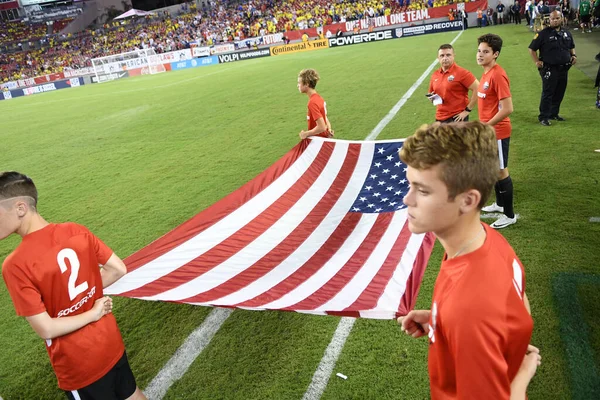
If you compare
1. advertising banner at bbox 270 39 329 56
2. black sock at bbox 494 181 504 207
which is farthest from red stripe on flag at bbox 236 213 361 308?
advertising banner at bbox 270 39 329 56

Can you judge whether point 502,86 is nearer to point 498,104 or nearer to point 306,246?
point 498,104

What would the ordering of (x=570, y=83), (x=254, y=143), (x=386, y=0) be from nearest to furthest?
(x=254, y=143) < (x=570, y=83) < (x=386, y=0)

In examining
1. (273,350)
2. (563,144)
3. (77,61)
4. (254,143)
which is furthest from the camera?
(77,61)

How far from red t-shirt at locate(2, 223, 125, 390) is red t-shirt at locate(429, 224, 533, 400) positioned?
1833mm

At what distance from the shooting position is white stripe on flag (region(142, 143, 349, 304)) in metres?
3.50

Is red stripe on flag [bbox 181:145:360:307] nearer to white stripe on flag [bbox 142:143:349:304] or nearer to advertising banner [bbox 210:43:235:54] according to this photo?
white stripe on flag [bbox 142:143:349:304]

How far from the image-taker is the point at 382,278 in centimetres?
334

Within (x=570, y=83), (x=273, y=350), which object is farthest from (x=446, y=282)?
(x=570, y=83)

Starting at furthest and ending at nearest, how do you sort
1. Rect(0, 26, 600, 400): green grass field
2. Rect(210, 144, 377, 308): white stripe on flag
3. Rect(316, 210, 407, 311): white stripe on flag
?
Rect(210, 144, 377, 308): white stripe on flag
Rect(0, 26, 600, 400): green grass field
Rect(316, 210, 407, 311): white stripe on flag

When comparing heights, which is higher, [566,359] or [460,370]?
[460,370]

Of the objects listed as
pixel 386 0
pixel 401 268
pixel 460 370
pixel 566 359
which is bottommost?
pixel 566 359

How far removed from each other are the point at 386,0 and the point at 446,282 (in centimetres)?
4189

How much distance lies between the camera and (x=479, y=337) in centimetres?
120

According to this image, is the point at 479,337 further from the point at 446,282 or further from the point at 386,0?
the point at 386,0
